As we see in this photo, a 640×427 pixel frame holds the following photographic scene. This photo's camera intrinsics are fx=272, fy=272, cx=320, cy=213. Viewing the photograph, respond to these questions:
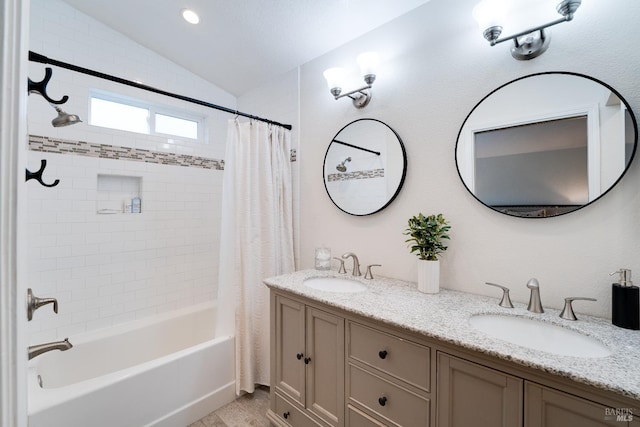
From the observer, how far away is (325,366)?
1400mm

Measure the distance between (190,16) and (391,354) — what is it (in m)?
2.54

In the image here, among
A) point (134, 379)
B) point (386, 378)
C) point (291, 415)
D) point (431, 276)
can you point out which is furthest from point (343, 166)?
point (134, 379)

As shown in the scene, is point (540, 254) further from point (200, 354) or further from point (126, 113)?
point (126, 113)

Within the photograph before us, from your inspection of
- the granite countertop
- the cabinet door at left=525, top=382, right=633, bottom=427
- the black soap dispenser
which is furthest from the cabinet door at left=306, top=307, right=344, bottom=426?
the black soap dispenser

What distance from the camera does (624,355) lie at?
2.73 ft

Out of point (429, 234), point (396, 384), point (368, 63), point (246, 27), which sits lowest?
point (396, 384)

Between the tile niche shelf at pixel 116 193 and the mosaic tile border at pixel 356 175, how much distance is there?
1696 millimetres

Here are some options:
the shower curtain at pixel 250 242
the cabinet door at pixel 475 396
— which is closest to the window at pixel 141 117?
the shower curtain at pixel 250 242

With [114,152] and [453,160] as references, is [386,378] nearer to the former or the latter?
[453,160]

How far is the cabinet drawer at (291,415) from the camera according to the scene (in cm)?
147

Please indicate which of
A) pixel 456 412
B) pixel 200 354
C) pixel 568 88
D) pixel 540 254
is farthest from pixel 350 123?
pixel 200 354

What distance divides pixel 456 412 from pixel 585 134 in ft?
3.98

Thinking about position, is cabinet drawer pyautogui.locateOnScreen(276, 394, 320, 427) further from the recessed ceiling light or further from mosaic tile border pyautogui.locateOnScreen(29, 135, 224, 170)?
the recessed ceiling light

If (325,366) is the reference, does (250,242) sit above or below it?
above
